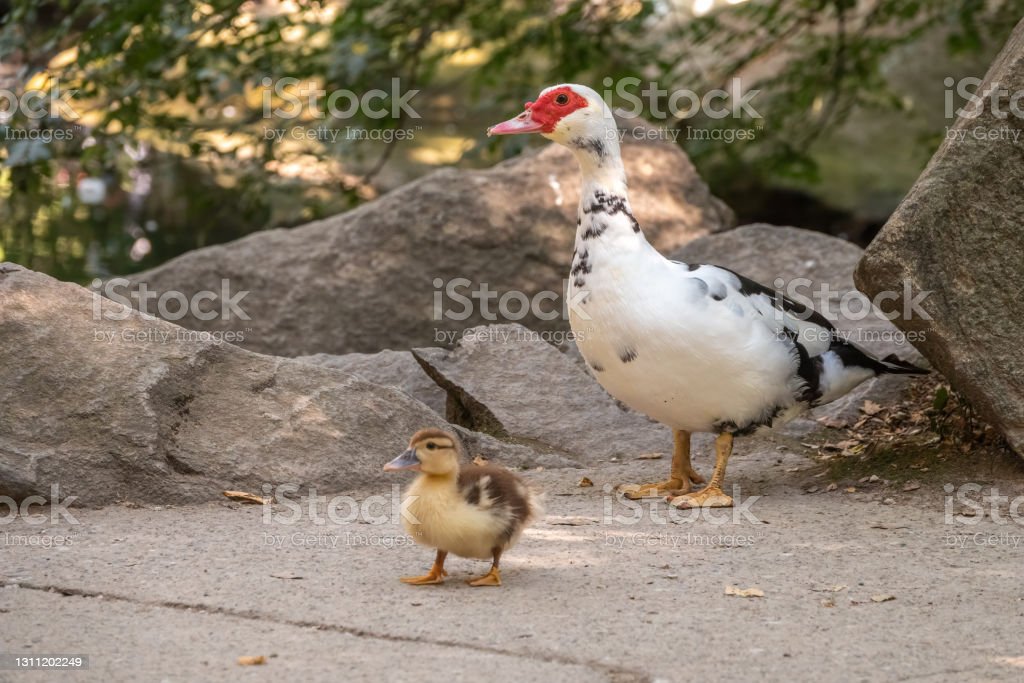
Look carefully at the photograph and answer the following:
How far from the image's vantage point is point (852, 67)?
1196 centimetres

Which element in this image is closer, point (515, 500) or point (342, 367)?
point (515, 500)

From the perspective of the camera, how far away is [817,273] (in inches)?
300

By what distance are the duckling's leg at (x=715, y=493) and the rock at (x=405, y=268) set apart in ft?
9.00

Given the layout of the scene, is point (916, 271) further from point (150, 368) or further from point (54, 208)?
point (54, 208)

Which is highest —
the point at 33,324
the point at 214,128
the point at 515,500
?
the point at 214,128

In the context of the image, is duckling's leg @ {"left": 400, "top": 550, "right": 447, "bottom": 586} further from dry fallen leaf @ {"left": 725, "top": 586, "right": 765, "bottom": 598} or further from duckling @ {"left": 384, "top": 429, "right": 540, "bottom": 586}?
dry fallen leaf @ {"left": 725, "top": 586, "right": 765, "bottom": 598}

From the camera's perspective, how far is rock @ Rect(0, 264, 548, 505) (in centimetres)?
523

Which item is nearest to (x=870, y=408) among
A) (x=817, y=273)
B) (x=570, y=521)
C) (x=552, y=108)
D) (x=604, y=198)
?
(x=817, y=273)

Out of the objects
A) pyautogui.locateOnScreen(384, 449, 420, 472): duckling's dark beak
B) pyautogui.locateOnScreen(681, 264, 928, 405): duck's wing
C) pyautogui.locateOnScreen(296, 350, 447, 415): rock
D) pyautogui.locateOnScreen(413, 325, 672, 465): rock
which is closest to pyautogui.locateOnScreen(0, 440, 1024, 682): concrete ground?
pyautogui.locateOnScreen(384, 449, 420, 472): duckling's dark beak

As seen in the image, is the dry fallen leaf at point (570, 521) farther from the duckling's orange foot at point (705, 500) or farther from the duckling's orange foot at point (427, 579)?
the duckling's orange foot at point (427, 579)

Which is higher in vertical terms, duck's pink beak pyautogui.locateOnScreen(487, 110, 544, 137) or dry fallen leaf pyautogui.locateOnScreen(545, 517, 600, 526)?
duck's pink beak pyautogui.locateOnScreen(487, 110, 544, 137)

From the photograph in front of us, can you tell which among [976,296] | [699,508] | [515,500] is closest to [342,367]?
[699,508]

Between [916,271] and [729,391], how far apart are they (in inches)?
34.5

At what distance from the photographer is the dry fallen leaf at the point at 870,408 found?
657 centimetres
